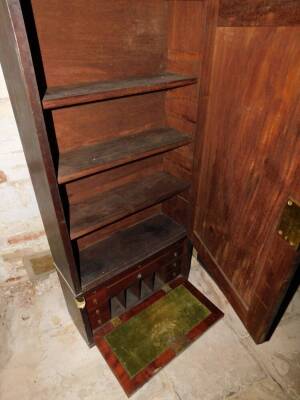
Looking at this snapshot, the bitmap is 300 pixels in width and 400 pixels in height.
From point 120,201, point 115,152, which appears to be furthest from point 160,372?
point 115,152

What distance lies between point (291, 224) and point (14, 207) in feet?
4.93

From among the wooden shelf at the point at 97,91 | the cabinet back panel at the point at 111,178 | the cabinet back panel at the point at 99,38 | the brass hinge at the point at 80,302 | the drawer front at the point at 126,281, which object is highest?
the cabinet back panel at the point at 99,38

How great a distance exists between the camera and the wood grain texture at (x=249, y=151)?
2.85 ft

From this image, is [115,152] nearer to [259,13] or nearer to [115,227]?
[115,227]

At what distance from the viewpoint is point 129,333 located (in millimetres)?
1690

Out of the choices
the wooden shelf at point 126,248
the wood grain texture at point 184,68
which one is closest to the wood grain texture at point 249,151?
the wood grain texture at point 184,68

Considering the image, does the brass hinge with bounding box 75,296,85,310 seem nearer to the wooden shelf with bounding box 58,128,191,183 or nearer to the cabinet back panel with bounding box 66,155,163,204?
the cabinet back panel with bounding box 66,155,163,204

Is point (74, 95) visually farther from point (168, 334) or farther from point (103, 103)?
point (168, 334)

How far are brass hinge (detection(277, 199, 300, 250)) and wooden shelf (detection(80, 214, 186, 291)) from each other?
0.85 m

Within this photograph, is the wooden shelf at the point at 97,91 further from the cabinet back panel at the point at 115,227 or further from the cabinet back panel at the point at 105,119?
the cabinet back panel at the point at 115,227

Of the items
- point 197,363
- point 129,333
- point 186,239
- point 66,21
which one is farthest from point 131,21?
point 197,363

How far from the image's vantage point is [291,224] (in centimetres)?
92

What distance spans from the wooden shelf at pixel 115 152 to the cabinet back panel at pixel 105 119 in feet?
0.14

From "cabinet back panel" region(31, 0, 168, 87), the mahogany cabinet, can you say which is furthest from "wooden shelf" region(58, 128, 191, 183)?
"cabinet back panel" region(31, 0, 168, 87)
